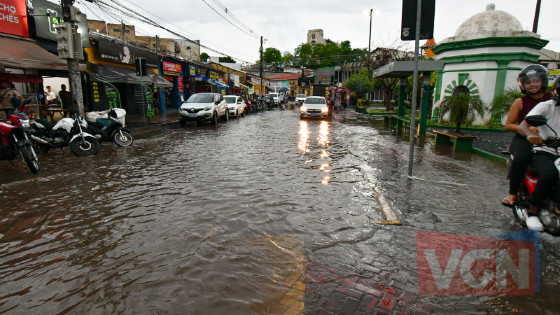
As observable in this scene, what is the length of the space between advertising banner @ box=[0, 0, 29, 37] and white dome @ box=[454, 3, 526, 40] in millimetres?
20736

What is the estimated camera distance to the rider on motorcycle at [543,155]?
321 centimetres

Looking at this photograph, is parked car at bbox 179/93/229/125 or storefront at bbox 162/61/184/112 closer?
parked car at bbox 179/93/229/125

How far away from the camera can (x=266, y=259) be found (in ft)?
10.4

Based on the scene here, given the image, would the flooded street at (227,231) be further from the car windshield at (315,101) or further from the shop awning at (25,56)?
the car windshield at (315,101)

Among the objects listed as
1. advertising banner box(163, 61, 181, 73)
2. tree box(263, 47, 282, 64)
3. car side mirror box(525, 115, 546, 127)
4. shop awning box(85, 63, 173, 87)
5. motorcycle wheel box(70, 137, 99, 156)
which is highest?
tree box(263, 47, 282, 64)

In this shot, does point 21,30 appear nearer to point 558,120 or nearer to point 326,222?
point 326,222

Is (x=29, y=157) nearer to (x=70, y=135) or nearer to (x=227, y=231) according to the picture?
(x=70, y=135)

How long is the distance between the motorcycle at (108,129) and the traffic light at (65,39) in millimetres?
2736

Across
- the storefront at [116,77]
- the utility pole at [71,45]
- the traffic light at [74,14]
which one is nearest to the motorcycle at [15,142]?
the utility pole at [71,45]

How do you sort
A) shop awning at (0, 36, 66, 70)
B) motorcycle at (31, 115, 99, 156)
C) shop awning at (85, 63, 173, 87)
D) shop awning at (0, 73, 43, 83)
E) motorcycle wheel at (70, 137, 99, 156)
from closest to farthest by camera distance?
motorcycle at (31, 115, 99, 156) < motorcycle wheel at (70, 137, 99, 156) < shop awning at (0, 36, 66, 70) < shop awning at (0, 73, 43, 83) < shop awning at (85, 63, 173, 87)

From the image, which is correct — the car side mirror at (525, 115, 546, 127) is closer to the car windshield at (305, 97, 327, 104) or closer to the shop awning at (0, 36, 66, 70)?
the shop awning at (0, 36, 66, 70)

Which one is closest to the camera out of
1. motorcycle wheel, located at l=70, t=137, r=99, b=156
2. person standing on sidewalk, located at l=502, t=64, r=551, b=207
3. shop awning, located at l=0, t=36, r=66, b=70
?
person standing on sidewalk, located at l=502, t=64, r=551, b=207

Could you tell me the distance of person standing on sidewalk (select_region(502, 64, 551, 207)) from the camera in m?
3.62

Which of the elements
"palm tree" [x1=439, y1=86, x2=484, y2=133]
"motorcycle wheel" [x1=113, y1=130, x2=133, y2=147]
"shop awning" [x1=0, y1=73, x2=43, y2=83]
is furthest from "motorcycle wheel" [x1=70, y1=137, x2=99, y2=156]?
"palm tree" [x1=439, y1=86, x2=484, y2=133]
